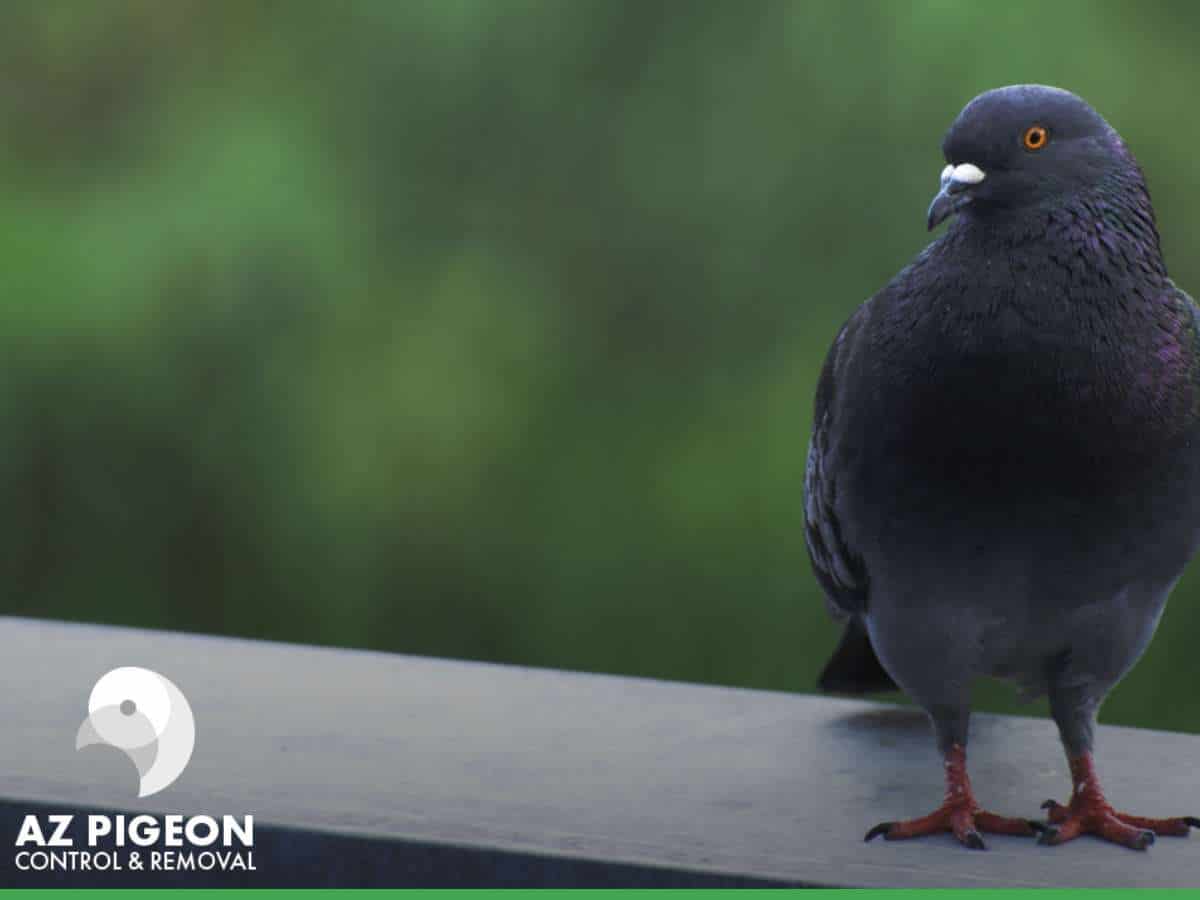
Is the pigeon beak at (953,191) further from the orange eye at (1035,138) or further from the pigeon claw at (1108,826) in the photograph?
the pigeon claw at (1108,826)

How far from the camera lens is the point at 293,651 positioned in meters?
3.51

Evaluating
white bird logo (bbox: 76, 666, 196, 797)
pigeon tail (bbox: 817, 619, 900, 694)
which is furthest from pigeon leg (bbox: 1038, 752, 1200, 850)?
white bird logo (bbox: 76, 666, 196, 797)

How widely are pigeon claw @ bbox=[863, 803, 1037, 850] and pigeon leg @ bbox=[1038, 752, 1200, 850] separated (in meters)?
0.05

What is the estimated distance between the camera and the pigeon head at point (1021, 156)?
90.3 inches

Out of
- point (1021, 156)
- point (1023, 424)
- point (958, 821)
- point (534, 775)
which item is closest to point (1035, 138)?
point (1021, 156)

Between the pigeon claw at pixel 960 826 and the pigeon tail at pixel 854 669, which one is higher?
the pigeon tail at pixel 854 669

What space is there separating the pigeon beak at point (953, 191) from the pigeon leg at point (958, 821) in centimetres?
73

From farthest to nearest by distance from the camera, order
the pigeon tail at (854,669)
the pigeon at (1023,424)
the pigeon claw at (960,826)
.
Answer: the pigeon tail at (854,669) < the pigeon claw at (960,826) < the pigeon at (1023,424)

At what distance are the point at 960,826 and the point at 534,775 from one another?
2.06 feet

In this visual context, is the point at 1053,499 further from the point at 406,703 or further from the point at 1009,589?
the point at 406,703

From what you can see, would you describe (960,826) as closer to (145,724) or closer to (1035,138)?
(1035,138)

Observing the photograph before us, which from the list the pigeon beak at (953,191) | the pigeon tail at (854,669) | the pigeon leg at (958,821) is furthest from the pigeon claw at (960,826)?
the pigeon beak at (953,191)

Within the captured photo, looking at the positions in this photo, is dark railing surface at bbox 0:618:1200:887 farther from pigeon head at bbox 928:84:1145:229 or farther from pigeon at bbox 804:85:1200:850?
pigeon head at bbox 928:84:1145:229

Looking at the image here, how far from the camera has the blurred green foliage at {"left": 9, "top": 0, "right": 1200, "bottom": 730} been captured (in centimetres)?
436
